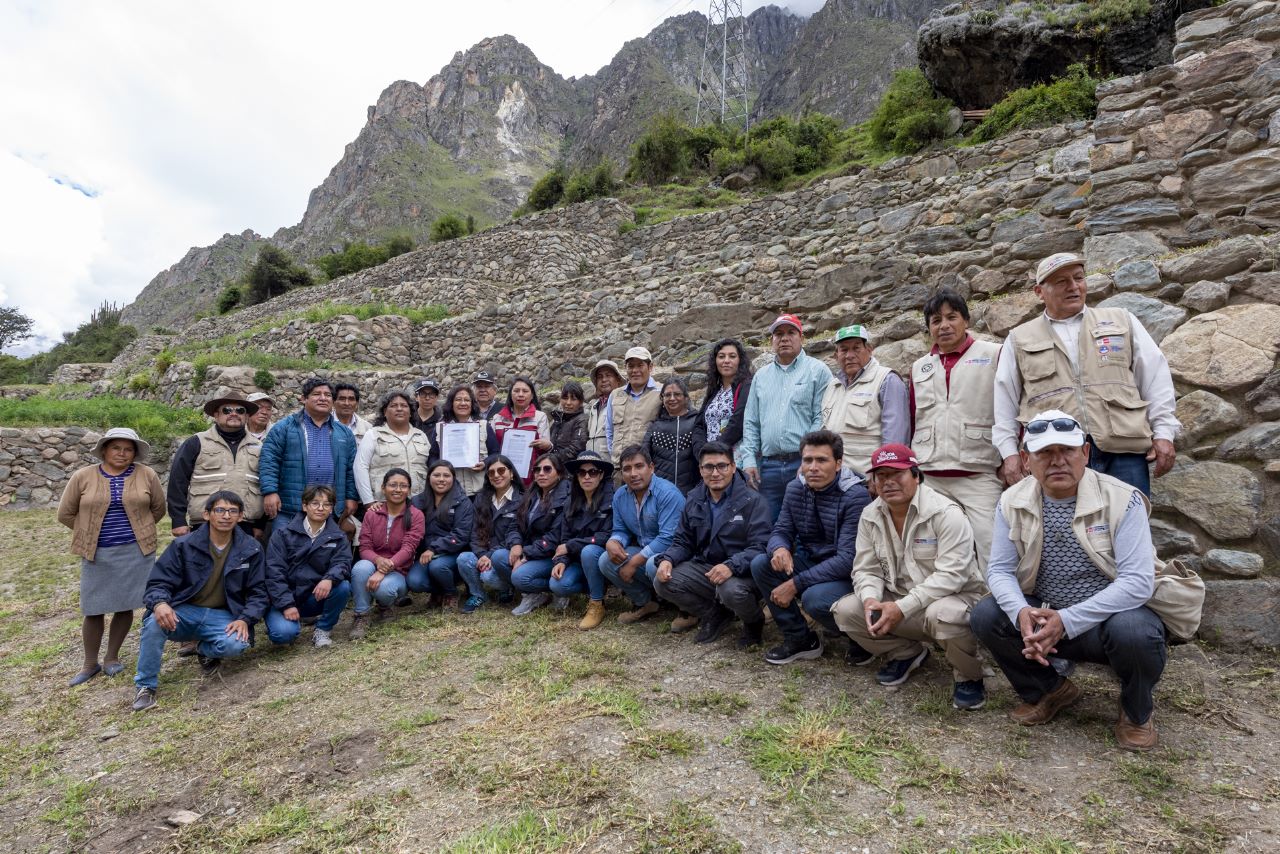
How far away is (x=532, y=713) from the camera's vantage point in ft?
9.96

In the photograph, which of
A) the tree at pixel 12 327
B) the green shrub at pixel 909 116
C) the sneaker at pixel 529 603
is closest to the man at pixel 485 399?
the sneaker at pixel 529 603

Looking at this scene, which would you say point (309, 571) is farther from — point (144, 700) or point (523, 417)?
point (523, 417)

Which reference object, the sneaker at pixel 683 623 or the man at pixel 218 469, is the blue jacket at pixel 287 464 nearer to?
the man at pixel 218 469

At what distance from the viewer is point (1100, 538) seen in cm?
246

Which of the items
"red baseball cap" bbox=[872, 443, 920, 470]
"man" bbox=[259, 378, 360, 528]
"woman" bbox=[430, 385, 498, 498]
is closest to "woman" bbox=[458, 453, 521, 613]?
"woman" bbox=[430, 385, 498, 498]

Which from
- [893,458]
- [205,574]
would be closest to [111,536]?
[205,574]

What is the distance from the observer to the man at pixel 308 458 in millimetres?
4836

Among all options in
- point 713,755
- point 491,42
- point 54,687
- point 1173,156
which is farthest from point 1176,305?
point 491,42

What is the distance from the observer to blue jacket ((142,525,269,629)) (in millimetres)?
3910

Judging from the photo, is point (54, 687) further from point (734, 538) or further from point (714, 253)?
point (714, 253)

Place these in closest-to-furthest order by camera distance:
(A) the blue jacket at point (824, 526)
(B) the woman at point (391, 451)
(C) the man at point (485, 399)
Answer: (A) the blue jacket at point (824, 526), (B) the woman at point (391, 451), (C) the man at point (485, 399)

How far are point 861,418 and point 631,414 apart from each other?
2.16 meters

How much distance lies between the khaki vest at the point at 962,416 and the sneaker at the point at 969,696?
1.08m

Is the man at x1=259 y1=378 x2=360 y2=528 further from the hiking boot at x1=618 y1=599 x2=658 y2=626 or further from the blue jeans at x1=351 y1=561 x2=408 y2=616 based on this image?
the hiking boot at x1=618 y1=599 x2=658 y2=626
